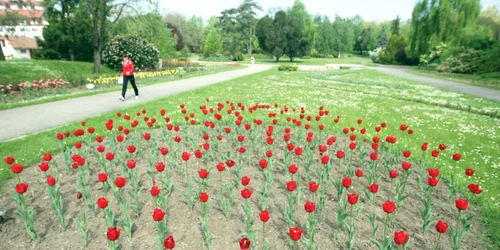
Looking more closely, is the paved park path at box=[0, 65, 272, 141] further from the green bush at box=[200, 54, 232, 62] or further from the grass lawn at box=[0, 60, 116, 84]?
the green bush at box=[200, 54, 232, 62]

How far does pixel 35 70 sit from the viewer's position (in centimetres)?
2262

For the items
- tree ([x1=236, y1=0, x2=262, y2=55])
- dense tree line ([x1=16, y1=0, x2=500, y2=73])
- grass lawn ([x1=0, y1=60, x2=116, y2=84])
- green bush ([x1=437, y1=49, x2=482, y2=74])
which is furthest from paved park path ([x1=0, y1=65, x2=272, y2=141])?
tree ([x1=236, y1=0, x2=262, y2=55])

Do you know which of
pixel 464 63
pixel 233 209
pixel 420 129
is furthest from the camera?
pixel 464 63

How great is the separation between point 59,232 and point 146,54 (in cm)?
3096

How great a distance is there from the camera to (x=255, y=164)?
20.1 ft

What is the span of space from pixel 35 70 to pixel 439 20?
47.7m

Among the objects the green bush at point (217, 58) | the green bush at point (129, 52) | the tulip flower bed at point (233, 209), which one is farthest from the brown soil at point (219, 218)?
the green bush at point (217, 58)

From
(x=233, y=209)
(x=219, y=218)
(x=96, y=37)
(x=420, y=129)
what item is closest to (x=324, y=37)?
(x=96, y=37)

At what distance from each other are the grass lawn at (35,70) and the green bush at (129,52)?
3.06 m

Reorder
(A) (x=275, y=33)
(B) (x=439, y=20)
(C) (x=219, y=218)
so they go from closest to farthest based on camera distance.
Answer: (C) (x=219, y=218) < (B) (x=439, y=20) < (A) (x=275, y=33)

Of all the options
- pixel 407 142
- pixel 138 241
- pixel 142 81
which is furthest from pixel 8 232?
pixel 142 81

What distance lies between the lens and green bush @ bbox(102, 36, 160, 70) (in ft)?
100.0

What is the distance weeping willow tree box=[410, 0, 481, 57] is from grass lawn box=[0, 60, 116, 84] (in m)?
43.6

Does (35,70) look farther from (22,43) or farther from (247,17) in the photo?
(247,17)
